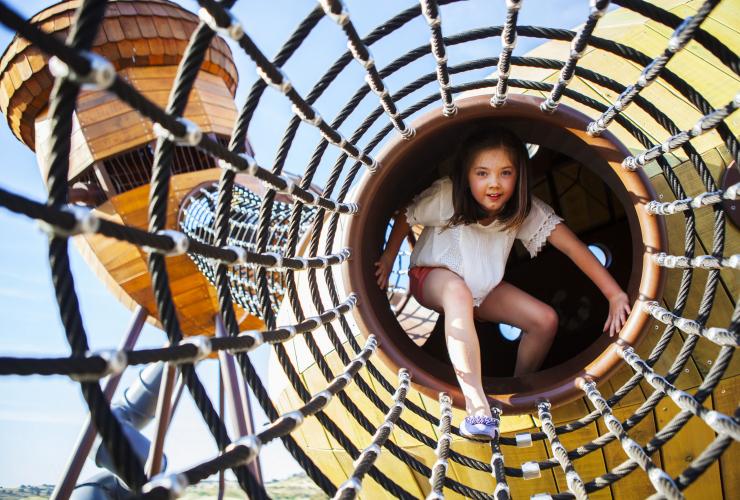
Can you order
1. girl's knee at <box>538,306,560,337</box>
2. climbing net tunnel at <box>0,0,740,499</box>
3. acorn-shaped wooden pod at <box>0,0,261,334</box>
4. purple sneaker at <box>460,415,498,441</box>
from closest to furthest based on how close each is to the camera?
climbing net tunnel at <box>0,0,740,499</box> < purple sneaker at <box>460,415,498,441</box> < girl's knee at <box>538,306,560,337</box> < acorn-shaped wooden pod at <box>0,0,261,334</box>

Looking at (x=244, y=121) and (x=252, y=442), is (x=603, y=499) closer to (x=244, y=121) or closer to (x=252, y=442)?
(x=252, y=442)

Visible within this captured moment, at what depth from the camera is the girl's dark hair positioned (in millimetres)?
1554

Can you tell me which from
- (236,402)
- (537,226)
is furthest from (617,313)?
(236,402)

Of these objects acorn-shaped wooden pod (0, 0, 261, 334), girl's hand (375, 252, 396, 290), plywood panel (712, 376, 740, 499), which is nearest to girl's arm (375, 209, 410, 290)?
girl's hand (375, 252, 396, 290)

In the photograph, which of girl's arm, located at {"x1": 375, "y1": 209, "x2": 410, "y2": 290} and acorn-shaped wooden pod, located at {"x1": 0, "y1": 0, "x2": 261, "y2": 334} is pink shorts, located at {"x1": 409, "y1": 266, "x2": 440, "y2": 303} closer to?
girl's arm, located at {"x1": 375, "y1": 209, "x2": 410, "y2": 290}

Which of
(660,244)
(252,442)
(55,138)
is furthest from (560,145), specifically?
(55,138)

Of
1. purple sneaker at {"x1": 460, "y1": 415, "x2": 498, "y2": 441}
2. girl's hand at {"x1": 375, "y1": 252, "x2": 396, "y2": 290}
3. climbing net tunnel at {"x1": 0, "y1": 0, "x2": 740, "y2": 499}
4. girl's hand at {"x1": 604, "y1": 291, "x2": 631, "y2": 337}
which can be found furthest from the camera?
girl's hand at {"x1": 375, "y1": 252, "x2": 396, "y2": 290}

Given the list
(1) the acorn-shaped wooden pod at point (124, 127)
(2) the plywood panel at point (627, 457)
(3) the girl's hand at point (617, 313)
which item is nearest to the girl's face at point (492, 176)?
(3) the girl's hand at point (617, 313)

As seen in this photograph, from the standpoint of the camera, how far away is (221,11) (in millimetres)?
744

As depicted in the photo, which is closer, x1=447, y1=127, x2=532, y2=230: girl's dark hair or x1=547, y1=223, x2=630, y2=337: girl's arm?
x1=547, y1=223, x2=630, y2=337: girl's arm

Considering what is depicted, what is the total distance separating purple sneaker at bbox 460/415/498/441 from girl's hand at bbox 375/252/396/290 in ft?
1.75

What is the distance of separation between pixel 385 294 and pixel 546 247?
2.62ft

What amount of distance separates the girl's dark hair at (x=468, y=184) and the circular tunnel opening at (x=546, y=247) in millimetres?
45

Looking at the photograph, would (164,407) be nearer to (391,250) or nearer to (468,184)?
(391,250)
